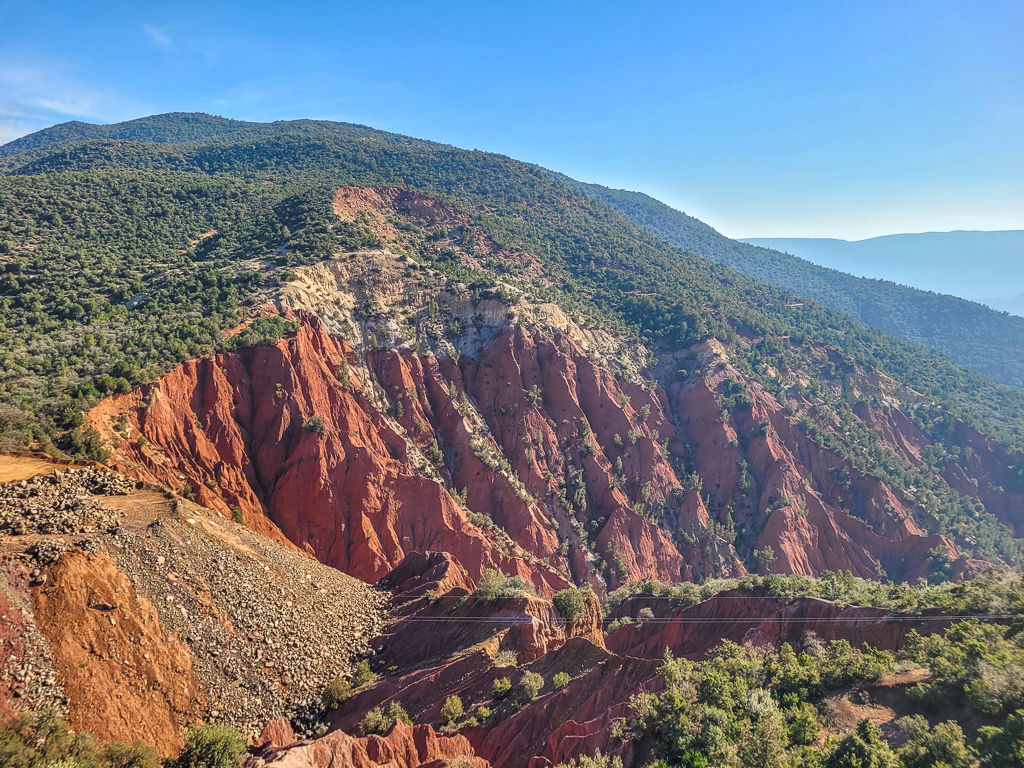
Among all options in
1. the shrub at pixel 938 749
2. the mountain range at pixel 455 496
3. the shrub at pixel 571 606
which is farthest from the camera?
the shrub at pixel 571 606

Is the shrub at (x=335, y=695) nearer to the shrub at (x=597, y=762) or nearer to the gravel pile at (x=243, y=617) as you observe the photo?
the gravel pile at (x=243, y=617)

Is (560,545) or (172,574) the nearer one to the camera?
(172,574)

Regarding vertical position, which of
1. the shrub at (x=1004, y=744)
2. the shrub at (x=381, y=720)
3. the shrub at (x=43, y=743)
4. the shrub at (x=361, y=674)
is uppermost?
the shrub at (x=1004, y=744)

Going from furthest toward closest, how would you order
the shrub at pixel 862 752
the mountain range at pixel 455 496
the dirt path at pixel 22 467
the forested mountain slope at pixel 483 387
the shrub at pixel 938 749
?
the forested mountain slope at pixel 483 387, the dirt path at pixel 22 467, the mountain range at pixel 455 496, the shrub at pixel 862 752, the shrub at pixel 938 749

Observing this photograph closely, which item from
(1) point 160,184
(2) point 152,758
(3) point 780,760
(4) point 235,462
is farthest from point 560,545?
(1) point 160,184

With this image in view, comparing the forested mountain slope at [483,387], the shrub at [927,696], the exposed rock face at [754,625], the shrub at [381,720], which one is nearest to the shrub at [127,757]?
the shrub at [381,720]

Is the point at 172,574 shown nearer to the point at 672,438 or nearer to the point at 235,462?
the point at 235,462
